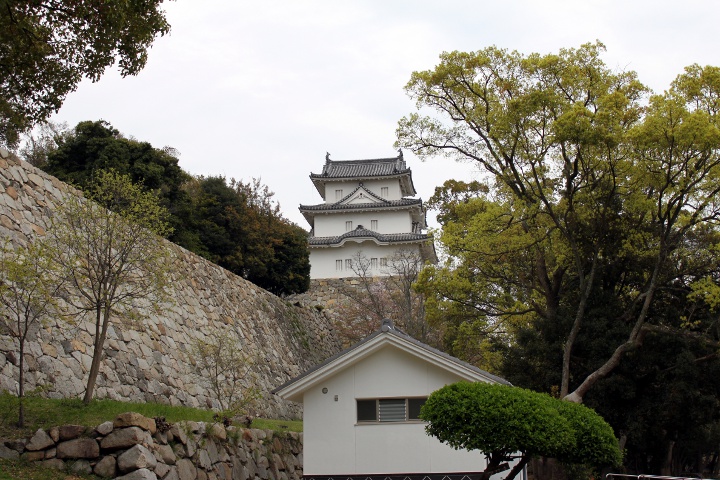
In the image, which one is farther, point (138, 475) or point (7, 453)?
point (138, 475)

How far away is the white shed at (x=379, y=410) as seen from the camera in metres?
13.9

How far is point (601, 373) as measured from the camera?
16.4 meters

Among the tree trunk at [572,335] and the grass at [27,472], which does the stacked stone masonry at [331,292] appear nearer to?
the tree trunk at [572,335]

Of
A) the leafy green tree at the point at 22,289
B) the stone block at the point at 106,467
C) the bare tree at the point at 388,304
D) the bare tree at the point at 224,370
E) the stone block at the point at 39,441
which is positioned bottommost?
the stone block at the point at 106,467

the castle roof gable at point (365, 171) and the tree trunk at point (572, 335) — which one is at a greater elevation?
the castle roof gable at point (365, 171)

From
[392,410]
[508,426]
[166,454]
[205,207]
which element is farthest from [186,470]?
[205,207]

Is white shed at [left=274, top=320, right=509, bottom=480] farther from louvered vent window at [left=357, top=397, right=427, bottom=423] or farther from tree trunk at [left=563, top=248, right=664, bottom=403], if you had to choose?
tree trunk at [left=563, top=248, right=664, bottom=403]

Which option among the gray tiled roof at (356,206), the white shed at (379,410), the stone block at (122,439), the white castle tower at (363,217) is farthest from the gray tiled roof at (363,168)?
the stone block at (122,439)

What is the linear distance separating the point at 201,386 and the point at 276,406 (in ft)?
16.6

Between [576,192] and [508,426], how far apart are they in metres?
9.43

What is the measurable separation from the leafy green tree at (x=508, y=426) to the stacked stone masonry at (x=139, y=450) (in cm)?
391

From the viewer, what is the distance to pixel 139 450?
1047cm

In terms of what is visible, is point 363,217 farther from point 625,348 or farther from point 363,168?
point 625,348

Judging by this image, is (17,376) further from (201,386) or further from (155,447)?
(201,386)
